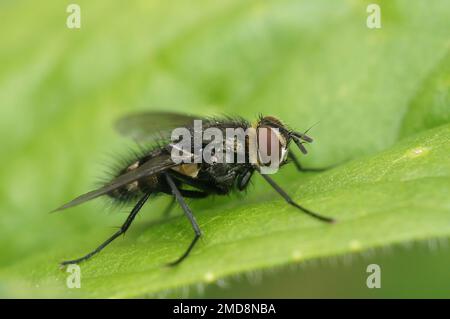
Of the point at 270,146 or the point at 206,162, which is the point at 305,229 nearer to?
the point at 270,146

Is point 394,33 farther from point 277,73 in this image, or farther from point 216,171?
point 216,171

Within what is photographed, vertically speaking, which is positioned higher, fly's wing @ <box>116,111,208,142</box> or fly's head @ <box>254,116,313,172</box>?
fly's wing @ <box>116,111,208,142</box>

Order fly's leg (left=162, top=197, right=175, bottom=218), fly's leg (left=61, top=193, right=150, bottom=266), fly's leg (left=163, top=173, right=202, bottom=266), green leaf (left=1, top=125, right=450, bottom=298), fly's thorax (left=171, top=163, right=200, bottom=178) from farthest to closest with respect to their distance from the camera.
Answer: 1. fly's leg (left=162, top=197, right=175, bottom=218)
2. fly's thorax (left=171, top=163, right=200, bottom=178)
3. fly's leg (left=61, top=193, right=150, bottom=266)
4. fly's leg (left=163, top=173, right=202, bottom=266)
5. green leaf (left=1, top=125, right=450, bottom=298)

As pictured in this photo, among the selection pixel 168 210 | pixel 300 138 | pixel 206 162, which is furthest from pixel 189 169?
pixel 300 138

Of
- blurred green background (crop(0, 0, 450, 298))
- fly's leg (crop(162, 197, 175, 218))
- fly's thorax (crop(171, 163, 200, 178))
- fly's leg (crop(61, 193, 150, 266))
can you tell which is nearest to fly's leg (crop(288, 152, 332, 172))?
blurred green background (crop(0, 0, 450, 298))

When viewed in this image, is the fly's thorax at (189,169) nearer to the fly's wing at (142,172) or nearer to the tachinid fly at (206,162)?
the tachinid fly at (206,162)

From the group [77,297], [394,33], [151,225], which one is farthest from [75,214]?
[394,33]

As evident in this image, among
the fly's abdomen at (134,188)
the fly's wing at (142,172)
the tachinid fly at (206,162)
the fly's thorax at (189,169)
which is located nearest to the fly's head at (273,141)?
the tachinid fly at (206,162)

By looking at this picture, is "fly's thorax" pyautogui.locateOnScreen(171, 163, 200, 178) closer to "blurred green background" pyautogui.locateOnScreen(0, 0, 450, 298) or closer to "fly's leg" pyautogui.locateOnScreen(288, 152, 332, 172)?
"blurred green background" pyautogui.locateOnScreen(0, 0, 450, 298)
